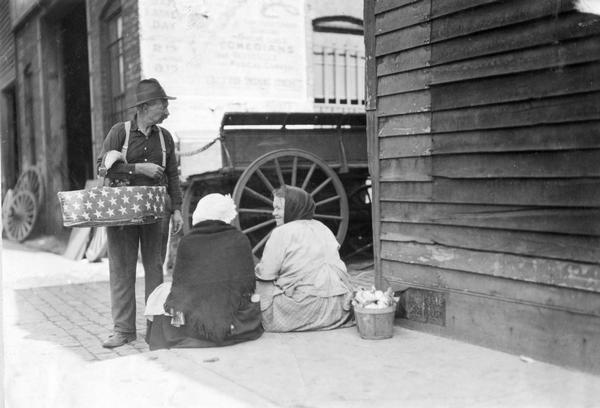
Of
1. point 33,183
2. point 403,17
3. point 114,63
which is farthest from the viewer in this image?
point 33,183

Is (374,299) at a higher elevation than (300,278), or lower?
lower

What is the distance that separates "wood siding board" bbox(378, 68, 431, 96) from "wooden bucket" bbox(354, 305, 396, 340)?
1587 mm

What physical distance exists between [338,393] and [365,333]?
1122 mm

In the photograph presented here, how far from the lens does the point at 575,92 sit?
3553 millimetres

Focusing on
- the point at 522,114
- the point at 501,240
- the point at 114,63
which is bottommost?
the point at 501,240


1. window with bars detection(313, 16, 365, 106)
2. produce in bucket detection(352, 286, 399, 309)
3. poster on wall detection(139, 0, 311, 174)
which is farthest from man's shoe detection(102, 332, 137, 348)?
window with bars detection(313, 16, 365, 106)

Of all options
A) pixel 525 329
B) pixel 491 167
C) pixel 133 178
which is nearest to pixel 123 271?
pixel 133 178

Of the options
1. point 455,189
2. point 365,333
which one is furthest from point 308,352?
point 455,189

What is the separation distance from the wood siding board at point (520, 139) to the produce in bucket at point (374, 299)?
105 centimetres

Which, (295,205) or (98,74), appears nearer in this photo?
(295,205)

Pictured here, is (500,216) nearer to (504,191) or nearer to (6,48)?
(504,191)

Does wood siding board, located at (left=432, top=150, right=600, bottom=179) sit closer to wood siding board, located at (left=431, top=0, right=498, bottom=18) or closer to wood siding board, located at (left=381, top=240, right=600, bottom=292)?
wood siding board, located at (left=381, top=240, right=600, bottom=292)

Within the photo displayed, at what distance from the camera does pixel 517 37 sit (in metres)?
3.88

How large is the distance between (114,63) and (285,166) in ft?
12.5
